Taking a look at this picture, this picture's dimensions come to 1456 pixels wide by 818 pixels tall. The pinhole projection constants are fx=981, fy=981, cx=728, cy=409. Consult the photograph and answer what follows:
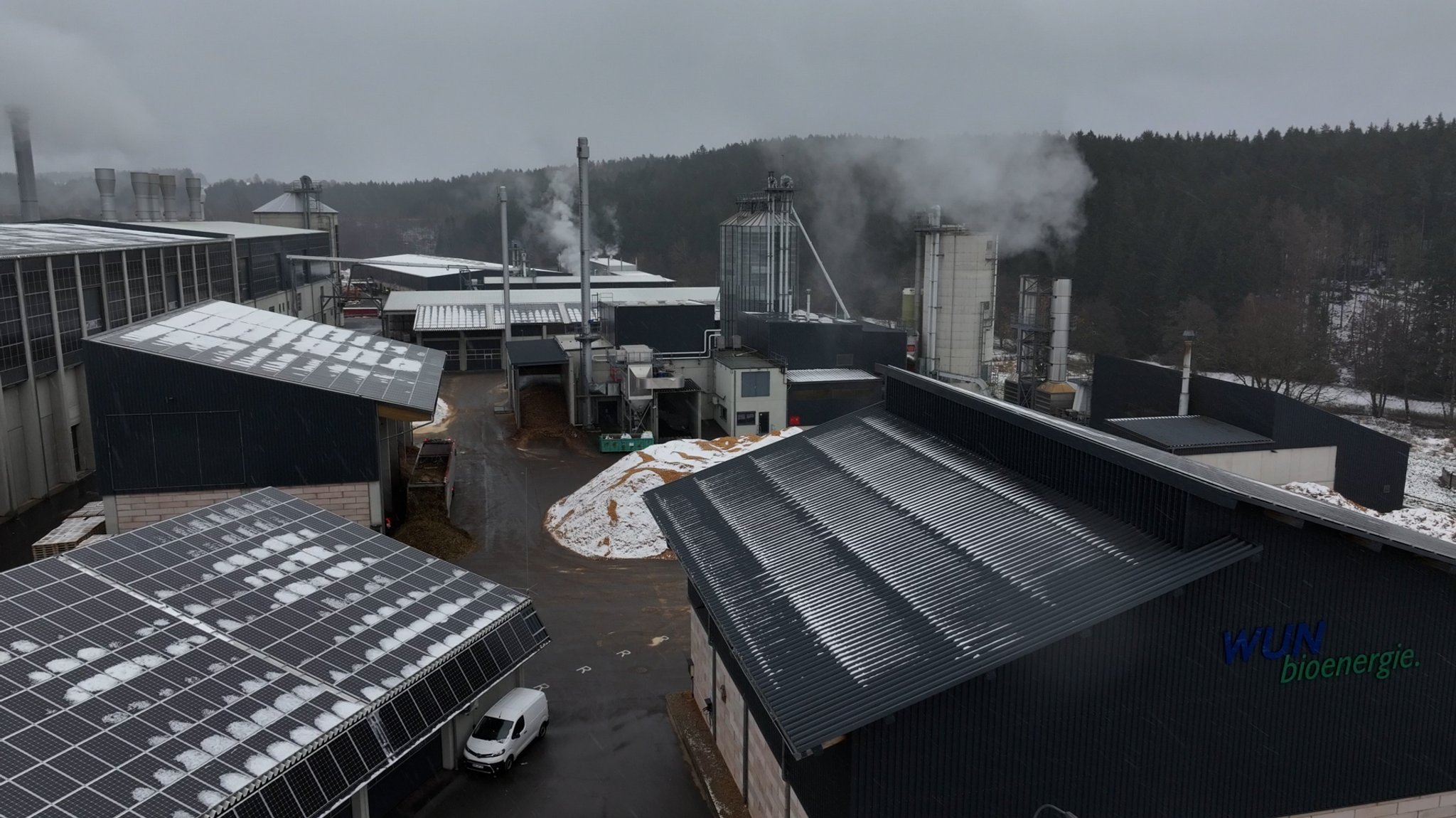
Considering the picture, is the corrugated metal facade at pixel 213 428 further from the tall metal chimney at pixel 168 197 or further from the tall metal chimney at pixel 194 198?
the tall metal chimney at pixel 194 198

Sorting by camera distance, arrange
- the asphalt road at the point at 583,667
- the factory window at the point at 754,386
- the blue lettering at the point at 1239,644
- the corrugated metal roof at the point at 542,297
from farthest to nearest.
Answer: the corrugated metal roof at the point at 542,297 < the factory window at the point at 754,386 < the asphalt road at the point at 583,667 < the blue lettering at the point at 1239,644

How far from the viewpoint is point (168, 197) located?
67938 millimetres

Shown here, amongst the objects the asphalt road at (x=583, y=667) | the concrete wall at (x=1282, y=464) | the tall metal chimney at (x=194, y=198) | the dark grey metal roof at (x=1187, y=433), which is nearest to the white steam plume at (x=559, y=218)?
the tall metal chimney at (x=194, y=198)

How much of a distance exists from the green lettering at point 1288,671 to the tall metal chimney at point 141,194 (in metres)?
71.9

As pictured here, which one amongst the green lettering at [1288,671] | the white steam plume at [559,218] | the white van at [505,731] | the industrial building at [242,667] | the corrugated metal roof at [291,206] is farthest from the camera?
the white steam plume at [559,218]

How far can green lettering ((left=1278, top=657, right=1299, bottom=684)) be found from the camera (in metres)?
10.9

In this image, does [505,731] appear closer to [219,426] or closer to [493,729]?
[493,729]

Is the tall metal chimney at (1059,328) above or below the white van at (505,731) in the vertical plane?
above

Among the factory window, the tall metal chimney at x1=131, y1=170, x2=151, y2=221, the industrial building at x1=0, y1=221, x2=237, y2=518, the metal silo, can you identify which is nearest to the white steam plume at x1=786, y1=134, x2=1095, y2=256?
the metal silo

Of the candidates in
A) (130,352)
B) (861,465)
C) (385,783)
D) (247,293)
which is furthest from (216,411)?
(247,293)

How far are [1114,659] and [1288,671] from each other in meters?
2.29

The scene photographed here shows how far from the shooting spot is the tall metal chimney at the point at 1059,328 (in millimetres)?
38000

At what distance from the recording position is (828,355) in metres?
42.0

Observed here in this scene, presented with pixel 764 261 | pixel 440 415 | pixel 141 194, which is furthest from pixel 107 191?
pixel 764 261
